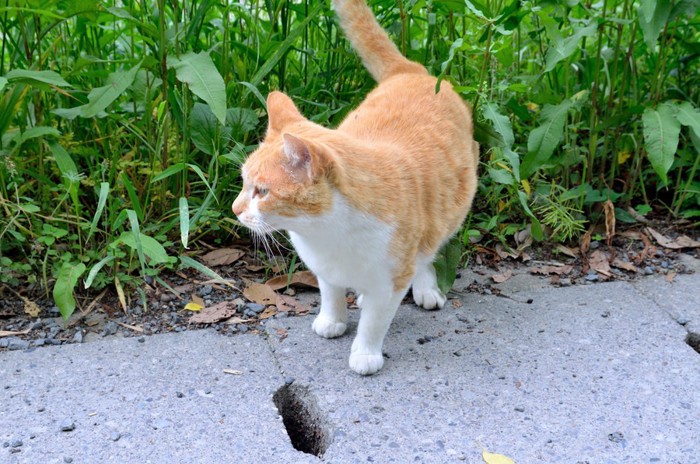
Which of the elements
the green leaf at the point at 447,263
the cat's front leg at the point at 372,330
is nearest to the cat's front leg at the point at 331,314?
the cat's front leg at the point at 372,330

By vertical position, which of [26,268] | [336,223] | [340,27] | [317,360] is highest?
[340,27]

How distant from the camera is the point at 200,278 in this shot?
298 cm

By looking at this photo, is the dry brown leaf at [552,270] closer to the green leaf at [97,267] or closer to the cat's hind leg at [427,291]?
the cat's hind leg at [427,291]

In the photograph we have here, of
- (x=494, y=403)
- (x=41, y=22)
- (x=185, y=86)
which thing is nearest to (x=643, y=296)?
(x=494, y=403)

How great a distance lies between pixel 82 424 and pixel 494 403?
1.25m

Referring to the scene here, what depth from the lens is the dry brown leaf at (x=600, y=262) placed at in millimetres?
3171

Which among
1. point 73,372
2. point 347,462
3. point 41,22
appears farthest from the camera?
point 41,22

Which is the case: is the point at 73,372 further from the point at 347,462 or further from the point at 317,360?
the point at 347,462

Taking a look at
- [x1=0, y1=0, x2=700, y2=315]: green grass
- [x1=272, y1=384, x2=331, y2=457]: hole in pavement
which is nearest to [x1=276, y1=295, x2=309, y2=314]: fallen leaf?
[x1=0, y1=0, x2=700, y2=315]: green grass

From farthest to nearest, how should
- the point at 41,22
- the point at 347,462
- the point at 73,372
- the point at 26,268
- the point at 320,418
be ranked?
the point at 41,22 < the point at 26,268 < the point at 73,372 < the point at 320,418 < the point at 347,462

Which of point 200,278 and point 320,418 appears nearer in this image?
point 320,418

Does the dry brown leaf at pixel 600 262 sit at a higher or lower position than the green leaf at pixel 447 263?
lower

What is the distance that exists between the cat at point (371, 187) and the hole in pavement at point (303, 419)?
21 centimetres

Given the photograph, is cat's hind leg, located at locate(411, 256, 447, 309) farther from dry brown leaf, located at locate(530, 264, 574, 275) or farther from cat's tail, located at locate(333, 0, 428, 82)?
cat's tail, located at locate(333, 0, 428, 82)
